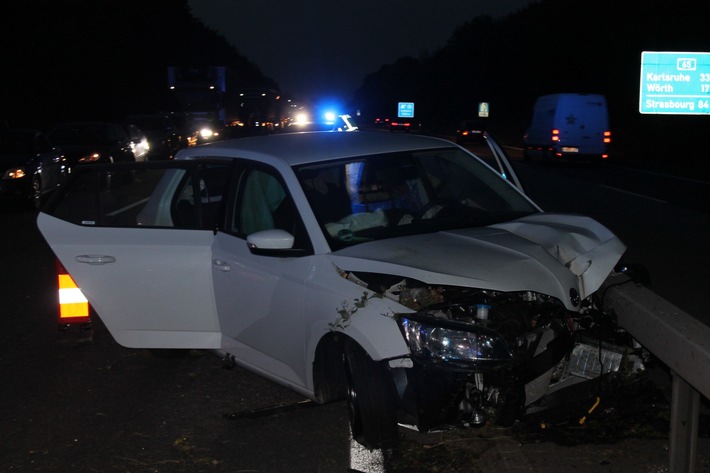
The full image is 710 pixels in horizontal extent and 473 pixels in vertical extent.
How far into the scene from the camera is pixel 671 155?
41.5 m

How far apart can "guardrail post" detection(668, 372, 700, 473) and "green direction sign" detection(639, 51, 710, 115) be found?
118 ft

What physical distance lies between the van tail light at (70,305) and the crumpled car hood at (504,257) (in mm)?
2573

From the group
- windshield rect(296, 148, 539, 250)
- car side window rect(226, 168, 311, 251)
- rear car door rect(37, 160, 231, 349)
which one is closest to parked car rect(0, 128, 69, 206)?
rear car door rect(37, 160, 231, 349)

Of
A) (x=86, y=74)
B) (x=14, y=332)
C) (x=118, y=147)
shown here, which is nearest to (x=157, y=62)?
(x=86, y=74)

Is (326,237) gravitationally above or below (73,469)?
above

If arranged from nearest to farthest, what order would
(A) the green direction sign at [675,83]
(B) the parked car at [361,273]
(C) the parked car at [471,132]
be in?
(B) the parked car at [361,273] < (A) the green direction sign at [675,83] < (C) the parked car at [471,132]

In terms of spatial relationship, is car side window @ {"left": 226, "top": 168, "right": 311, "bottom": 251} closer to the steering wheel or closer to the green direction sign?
the steering wheel

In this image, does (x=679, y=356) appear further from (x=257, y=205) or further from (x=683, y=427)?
(x=257, y=205)

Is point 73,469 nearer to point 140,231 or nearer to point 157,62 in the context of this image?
point 140,231

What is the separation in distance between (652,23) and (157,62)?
41.0 m

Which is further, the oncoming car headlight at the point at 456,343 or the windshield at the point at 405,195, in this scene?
the windshield at the point at 405,195

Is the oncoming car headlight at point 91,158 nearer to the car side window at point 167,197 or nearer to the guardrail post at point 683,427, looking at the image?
the car side window at point 167,197

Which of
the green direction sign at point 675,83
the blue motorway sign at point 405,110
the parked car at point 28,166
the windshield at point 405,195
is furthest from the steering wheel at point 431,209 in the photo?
the blue motorway sign at point 405,110

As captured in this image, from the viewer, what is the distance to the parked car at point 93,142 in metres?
23.6
